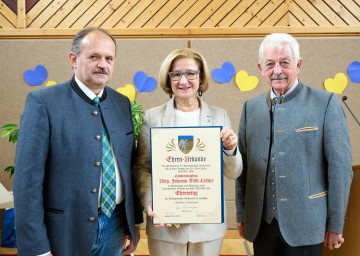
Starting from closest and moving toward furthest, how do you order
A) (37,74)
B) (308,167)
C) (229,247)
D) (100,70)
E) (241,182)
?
1. (100,70)
2. (308,167)
3. (241,182)
4. (229,247)
5. (37,74)

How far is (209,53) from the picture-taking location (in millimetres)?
4066

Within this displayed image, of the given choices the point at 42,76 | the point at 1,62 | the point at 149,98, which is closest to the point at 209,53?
the point at 149,98

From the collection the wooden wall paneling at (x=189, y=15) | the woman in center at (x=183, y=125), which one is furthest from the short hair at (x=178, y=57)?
the wooden wall paneling at (x=189, y=15)

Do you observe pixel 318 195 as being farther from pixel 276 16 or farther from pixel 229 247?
pixel 276 16

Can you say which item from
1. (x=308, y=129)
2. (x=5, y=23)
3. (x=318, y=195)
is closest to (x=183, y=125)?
(x=308, y=129)

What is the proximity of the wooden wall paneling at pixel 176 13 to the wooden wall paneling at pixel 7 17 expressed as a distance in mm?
1659

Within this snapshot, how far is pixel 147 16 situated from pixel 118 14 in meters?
0.33

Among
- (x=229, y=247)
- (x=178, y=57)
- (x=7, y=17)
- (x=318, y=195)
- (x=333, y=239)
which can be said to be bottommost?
(x=229, y=247)

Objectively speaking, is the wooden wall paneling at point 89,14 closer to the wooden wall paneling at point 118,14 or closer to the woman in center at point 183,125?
the wooden wall paneling at point 118,14

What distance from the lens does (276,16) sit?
4.14 m

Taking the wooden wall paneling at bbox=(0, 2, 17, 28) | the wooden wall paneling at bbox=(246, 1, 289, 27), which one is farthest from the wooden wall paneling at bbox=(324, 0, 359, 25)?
the wooden wall paneling at bbox=(0, 2, 17, 28)

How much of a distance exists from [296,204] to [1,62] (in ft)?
11.9

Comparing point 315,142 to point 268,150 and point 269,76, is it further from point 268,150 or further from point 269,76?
point 269,76

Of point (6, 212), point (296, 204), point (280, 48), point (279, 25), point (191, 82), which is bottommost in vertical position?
point (6, 212)
